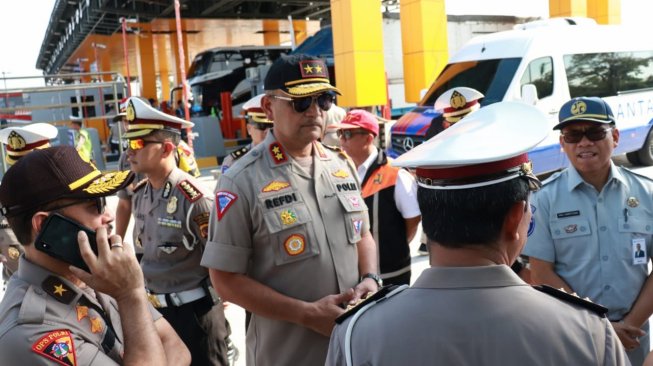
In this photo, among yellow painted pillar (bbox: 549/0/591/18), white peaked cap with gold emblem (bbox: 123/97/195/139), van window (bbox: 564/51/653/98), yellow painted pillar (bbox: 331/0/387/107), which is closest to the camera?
white peaked cap with gold emblem (bbox: 123/97/195/139)

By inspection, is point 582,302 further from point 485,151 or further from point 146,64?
point 146,64

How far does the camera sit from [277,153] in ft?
8.53

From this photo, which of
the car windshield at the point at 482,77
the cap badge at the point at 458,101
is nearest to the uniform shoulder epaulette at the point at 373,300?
the cap badge at the point at 458,101

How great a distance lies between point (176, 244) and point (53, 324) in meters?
1.69

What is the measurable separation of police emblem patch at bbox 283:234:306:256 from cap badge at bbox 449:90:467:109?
3837mm

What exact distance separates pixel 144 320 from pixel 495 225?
1.05 meters

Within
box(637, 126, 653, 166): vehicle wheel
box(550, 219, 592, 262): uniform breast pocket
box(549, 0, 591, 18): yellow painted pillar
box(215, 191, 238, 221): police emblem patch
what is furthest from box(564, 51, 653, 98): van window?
box(215, 191, 238, 221): police emblem patch

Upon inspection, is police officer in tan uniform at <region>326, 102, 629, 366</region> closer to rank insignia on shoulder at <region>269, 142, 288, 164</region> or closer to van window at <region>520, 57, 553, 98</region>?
rank insignia on shoulder at <region>269, 142, 288, 164</region>

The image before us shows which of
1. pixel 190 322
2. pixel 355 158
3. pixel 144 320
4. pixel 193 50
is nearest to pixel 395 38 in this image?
pixel 355 158

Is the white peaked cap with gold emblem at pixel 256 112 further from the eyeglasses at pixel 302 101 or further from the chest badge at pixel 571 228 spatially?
the chest badge at pixel 571 228

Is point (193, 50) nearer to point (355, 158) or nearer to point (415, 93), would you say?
point (415, 93)

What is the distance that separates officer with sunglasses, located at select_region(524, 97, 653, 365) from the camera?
2652mm

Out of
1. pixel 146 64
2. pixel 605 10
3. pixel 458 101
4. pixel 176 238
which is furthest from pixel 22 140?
pixel 146 64

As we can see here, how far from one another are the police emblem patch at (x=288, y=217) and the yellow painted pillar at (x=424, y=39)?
1340 cm
